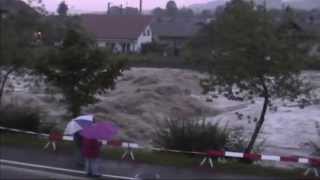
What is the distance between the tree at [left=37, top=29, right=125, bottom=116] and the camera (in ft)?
57.5

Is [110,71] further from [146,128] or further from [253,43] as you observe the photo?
[146,128]

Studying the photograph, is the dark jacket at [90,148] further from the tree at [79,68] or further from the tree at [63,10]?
the tree at [63,10]

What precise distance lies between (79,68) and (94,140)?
5614mm

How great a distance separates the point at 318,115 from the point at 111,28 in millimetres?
51684

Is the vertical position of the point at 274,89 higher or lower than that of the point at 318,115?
higher

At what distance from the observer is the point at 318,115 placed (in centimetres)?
3669

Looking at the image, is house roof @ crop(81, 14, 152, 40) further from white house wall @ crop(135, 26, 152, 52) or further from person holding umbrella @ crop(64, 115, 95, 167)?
person holding umbrella @ crop(64, 115, 95, 167)

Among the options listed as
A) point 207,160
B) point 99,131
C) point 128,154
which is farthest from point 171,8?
point 99,131

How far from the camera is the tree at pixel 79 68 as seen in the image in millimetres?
17531

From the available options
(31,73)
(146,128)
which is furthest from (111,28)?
(31,73)

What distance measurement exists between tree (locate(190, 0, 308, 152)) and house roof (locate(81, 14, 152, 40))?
218 ft

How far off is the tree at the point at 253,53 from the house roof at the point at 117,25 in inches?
2612

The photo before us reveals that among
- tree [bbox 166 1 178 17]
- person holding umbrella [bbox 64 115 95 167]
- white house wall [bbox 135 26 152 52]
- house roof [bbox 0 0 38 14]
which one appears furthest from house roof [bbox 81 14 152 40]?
person holding umbrella [bbox 64 115 95 167]

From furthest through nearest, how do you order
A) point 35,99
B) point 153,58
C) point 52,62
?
1. point 153,58
2. point 35,99
3. point 52,62
